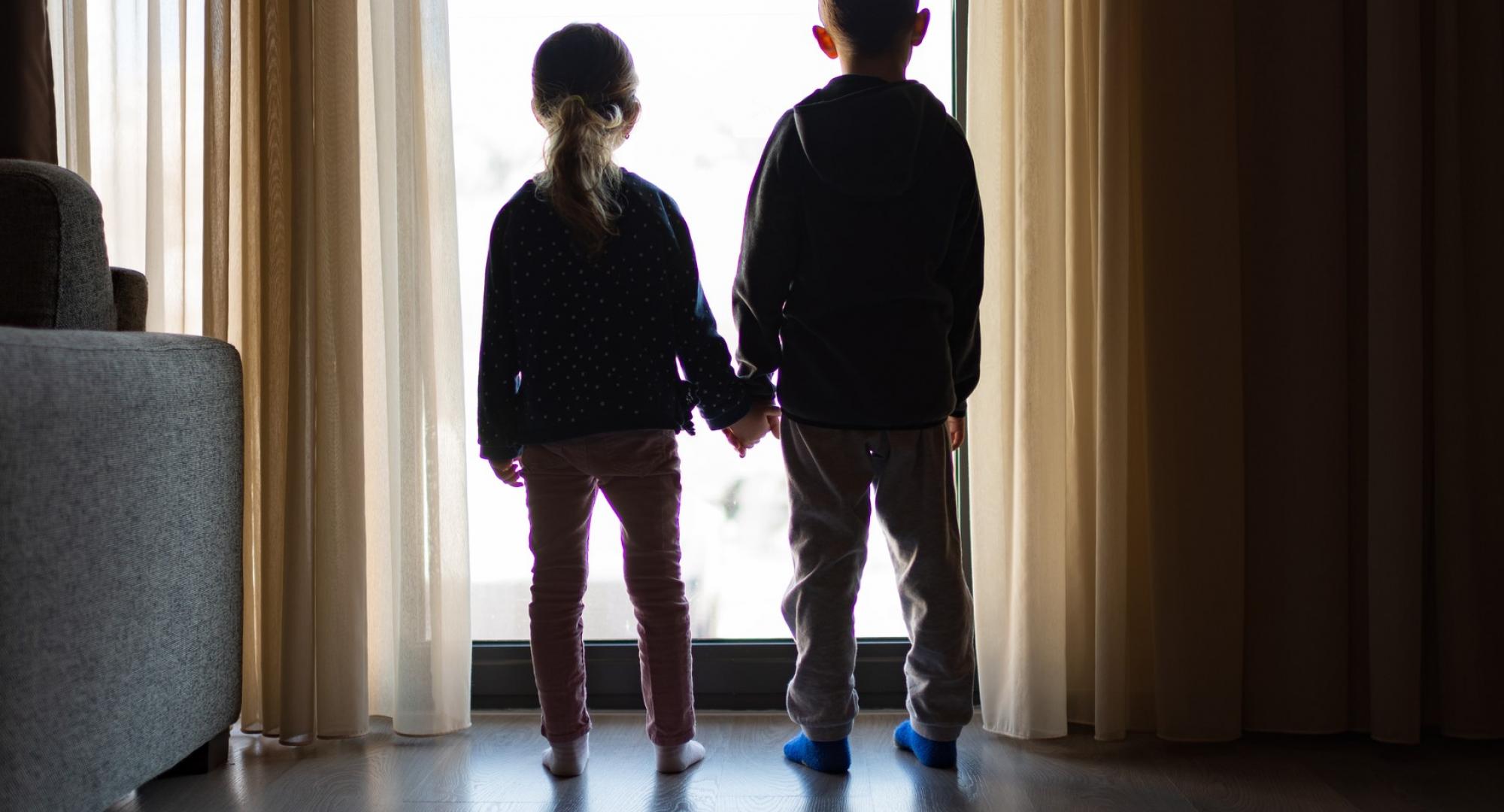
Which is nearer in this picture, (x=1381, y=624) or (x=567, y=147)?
(x=567, y=147)

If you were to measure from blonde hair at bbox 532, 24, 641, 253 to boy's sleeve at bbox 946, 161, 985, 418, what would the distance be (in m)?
0.54

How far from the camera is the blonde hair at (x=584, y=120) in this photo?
1561mm

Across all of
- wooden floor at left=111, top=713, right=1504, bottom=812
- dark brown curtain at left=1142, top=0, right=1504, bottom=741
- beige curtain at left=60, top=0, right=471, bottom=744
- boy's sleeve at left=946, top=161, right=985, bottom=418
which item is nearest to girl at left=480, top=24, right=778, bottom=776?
wooden floor at left=111, top=713, right=1504, bottom=812

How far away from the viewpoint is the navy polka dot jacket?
1.57 m

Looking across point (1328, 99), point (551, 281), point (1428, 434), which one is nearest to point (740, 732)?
point (551, 281)

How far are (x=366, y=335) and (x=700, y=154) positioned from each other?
2.30 feet

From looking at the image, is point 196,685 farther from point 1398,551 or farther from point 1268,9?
point 1268,9

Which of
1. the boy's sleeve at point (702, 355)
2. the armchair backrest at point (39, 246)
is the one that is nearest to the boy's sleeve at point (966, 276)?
the boy's sleeve at point (702, 355)

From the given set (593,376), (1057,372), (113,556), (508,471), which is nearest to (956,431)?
(1057,372)

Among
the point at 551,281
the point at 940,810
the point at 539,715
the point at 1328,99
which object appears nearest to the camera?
the point at 940,810

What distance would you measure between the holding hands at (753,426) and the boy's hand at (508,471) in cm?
35

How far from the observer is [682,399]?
167 centimetres

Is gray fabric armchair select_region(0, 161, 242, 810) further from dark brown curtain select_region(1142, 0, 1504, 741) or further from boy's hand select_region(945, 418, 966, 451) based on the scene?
dark brown curtain select_region(1142, 0, 1504, 741)

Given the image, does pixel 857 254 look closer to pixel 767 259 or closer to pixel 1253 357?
pixel 767 259
